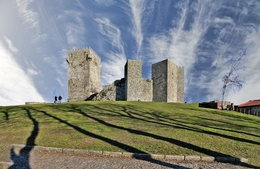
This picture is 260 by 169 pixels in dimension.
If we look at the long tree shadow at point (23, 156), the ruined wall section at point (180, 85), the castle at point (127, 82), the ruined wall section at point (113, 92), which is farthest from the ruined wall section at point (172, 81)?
the long tree shadow at point (23, 156)

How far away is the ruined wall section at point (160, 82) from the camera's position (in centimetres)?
3262

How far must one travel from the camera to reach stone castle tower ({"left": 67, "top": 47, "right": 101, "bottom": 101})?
114ft

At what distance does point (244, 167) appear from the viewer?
5168 mm

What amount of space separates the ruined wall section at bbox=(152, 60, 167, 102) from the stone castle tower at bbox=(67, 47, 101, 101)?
1283 cm

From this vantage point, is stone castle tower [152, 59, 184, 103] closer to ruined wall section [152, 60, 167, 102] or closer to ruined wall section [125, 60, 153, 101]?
ruined wall section [152, 60, 167, 102]

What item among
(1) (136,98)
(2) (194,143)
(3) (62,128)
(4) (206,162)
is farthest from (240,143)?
(1) (136,98)

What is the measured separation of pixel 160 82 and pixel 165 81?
1.01 meters

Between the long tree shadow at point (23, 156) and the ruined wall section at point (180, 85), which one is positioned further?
the ruined wall section at point (180, 85)

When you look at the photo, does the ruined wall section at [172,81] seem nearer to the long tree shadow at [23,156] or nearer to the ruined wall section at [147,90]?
the ruined wall section at [147,90]

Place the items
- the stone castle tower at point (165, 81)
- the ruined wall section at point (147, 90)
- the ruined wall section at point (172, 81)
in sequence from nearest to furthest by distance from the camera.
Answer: the ruined wall section at point (147, 90), the stone castle tower at point (165, 81), the ruined wall section at point (172, 81)

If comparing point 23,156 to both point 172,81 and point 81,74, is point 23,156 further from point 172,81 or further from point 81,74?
point 172,81

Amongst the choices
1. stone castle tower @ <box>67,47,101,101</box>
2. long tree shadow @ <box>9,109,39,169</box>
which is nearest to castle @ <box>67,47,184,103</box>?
stone castle tower @ <box>67,47,101,101</box>

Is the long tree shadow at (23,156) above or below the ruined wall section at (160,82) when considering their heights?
below

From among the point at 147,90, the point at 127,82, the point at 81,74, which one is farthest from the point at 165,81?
the point at 81,74
